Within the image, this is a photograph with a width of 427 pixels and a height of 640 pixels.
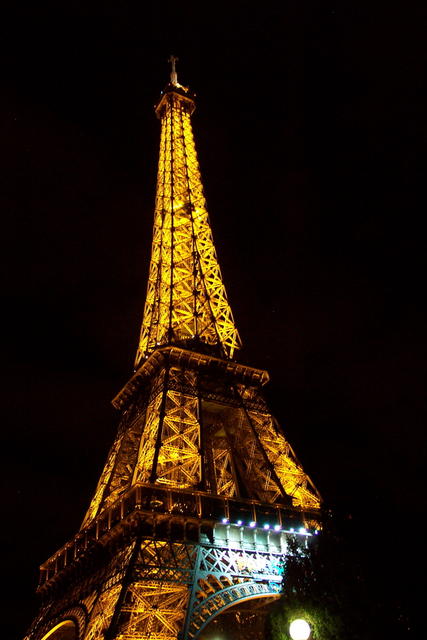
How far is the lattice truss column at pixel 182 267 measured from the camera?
28469 millimetres

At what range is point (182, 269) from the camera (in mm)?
31609

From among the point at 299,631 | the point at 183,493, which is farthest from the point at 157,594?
the point at 299,631

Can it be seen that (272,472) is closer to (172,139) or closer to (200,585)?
(200,585)

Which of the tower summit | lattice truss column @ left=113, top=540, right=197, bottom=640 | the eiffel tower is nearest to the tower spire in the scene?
the tower summit

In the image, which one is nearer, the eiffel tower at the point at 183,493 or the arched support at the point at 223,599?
the arched support at the point at 223,599

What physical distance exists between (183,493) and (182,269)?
53.6 ft

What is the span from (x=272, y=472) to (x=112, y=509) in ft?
21.9

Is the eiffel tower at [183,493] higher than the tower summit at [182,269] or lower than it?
lower

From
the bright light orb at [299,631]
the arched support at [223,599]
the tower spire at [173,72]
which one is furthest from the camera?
the tower spire at [173,72]

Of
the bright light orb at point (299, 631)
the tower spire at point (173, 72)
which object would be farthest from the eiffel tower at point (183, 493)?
the tower spire at point (173, 72)

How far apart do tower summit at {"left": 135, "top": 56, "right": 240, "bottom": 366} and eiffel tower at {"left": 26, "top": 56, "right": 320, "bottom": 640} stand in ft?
0.30

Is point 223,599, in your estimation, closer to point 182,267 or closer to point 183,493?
point 183,493

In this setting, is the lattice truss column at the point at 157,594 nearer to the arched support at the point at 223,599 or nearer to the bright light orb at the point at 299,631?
the arched support at the point at 223,599

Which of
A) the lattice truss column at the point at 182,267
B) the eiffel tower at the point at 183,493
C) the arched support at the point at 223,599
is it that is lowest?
the arched support at the point at 223,599
